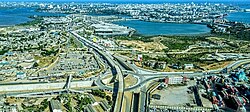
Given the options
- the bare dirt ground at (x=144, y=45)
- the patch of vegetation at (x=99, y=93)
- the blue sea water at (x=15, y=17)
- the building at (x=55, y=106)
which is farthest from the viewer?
the blue sea water at (x=15, y=17)

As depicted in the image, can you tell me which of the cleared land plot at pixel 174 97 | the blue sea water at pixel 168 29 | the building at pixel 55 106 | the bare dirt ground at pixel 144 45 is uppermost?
the building at pixel 55 106

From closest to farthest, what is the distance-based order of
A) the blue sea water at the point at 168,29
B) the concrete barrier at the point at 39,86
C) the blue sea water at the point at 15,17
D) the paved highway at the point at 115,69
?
the paved highway at the point at 115,69 → the concrete barrier at the point at 39,86 → the blue sea water at the point at 168,29 → the blue sea water at the point at 15,17

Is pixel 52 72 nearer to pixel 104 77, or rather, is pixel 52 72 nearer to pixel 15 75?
pixel 15 75

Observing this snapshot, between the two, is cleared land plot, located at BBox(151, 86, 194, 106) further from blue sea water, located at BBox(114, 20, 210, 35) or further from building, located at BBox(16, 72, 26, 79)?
blue sea water, located at BBox(114, 20, 210, 35)

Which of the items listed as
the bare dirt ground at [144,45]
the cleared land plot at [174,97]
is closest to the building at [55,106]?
the cleared land plot at [174,97]

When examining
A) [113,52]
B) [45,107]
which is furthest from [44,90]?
[113,52]

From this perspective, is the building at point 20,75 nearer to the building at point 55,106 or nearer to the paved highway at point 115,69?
the building at point 55,106

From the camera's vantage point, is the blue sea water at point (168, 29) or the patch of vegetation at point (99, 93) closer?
the patch of vegetation at point (99, 93)

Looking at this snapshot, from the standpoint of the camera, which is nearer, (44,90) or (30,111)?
(30,111)
